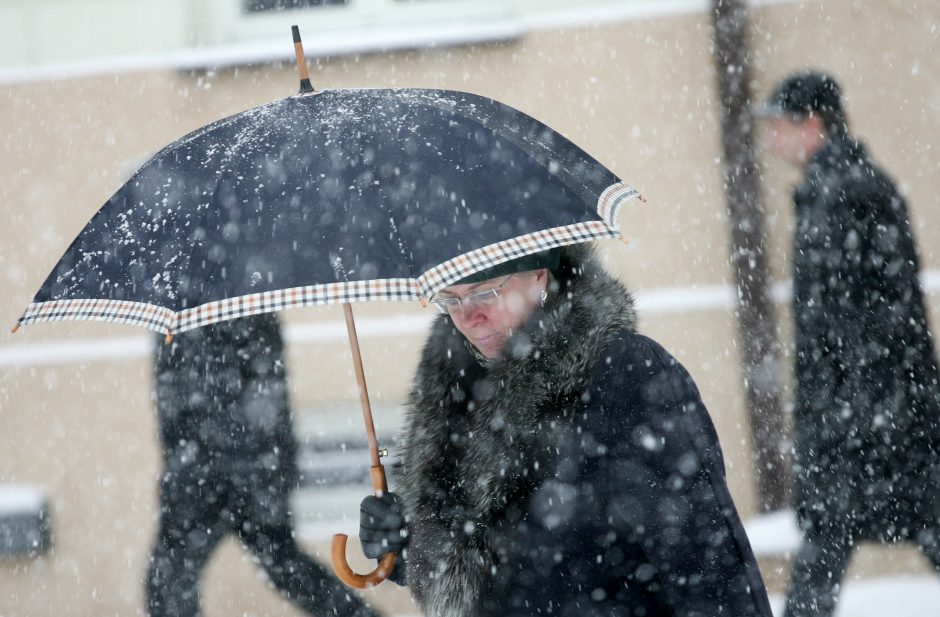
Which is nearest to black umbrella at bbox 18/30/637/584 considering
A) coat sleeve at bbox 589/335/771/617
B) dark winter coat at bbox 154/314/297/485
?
coat sleeve at bbox 589/335/771/617

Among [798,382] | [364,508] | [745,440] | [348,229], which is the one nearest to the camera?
[348,229]

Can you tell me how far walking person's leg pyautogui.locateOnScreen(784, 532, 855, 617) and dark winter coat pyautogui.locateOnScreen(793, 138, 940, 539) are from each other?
0.05m

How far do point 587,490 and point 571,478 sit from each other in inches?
1.5

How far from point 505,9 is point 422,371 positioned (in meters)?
3.23

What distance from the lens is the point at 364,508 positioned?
2.22 m

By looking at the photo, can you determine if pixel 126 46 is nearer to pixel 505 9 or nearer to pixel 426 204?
pixel 505 9

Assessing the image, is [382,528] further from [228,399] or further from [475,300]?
[228,399]

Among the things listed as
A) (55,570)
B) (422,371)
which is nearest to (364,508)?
(422,371)

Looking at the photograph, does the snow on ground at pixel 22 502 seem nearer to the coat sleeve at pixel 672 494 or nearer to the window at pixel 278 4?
the window at pixel 278 4

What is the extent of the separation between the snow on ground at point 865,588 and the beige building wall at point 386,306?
0.27 ft

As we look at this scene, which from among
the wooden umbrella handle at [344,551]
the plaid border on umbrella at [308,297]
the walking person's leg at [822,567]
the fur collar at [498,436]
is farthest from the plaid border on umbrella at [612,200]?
the walking person's leg at [822,567]

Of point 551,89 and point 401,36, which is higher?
point 401,36

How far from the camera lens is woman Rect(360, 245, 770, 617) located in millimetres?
1870

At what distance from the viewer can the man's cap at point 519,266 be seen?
6.71ft
